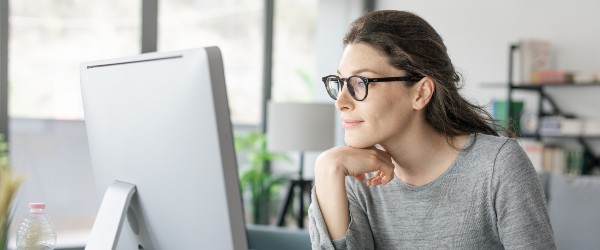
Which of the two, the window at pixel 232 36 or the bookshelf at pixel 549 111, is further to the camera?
the window at pixel 232 36

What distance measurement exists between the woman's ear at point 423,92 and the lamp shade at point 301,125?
9.53 feet

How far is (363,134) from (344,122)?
55 millimetres

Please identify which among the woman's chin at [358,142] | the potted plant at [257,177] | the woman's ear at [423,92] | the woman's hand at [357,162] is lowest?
the potted plant at [257,177]

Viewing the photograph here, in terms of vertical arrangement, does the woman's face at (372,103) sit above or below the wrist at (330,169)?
above

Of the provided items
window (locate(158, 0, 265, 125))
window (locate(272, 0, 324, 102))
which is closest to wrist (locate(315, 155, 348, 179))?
window (locate(158, 0, 265, 125))

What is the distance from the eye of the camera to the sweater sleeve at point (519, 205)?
1.61 m

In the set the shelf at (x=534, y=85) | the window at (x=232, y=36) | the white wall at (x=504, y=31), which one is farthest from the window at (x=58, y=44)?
the shelf at (x=534, y=85)

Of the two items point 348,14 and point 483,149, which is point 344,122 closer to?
point 483,149

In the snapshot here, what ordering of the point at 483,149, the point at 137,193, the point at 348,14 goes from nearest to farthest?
1. the point at 137,193
2. the point at 483,149
3. the point at 348,14

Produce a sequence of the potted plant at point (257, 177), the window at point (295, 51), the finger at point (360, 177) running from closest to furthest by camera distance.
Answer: the finger at point (360, 177)
the potted plant at point (257, 177)
the window at point (295, 51)

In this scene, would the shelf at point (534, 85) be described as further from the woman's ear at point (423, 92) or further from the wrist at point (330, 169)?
the wrist at point (330, 169)

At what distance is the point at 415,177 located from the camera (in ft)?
6.10

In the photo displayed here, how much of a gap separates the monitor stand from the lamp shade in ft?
11.2

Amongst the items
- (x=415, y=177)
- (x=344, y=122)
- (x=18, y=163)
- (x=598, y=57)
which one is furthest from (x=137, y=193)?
(x=598, y=57)
